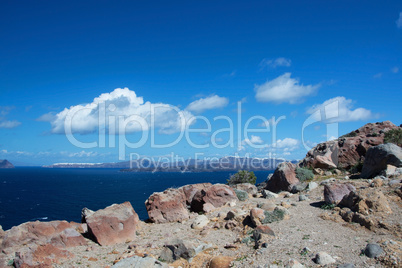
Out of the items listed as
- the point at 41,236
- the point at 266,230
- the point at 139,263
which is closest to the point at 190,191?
the point at 266,230

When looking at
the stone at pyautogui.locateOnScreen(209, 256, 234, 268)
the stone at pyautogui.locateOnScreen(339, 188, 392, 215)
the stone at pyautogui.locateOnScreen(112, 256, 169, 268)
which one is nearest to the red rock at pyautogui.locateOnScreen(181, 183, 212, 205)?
the stone at pyautogui.locateOnScreen(209, 256, 234, 268)

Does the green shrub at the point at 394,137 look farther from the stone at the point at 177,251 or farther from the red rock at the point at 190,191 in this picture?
the stone at the point at 177,251

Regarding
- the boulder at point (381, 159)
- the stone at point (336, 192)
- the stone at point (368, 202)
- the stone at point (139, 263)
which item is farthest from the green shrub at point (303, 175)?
the stone at point (139, 263)

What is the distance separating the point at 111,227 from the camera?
15516mm

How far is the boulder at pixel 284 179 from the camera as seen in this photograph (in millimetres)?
24027

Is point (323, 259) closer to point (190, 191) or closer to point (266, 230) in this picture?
point (266, 230)

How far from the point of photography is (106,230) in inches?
606

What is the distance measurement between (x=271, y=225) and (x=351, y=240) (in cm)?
387

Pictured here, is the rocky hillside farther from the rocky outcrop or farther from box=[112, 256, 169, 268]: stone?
the rocky outcrop

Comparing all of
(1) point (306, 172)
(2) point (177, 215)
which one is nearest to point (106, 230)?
(2) point (177, 215)

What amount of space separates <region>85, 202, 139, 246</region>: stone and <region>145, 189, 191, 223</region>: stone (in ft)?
11.1

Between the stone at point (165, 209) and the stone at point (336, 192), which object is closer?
the stone at point (336, 192)

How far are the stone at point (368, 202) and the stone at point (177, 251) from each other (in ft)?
27.3

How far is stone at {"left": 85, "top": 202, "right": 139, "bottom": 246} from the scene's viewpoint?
15250 millimetres
